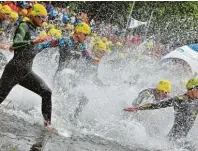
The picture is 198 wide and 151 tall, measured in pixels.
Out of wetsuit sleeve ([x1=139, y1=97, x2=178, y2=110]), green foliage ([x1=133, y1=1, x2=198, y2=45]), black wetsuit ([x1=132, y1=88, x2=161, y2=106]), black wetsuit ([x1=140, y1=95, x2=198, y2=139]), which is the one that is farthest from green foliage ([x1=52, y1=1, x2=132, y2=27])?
wetsuit sleeve ([x1=139, y1=97, x2=178, y2=110])

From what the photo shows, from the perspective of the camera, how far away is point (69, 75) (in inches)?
441

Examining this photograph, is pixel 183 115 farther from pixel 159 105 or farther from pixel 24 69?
pixel 24 69

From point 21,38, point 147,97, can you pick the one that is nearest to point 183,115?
point 147,97

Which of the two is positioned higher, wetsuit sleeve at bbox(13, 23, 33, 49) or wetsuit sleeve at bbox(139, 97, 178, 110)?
wetsuit sleeve at bbox(13, 23, 33, 49)

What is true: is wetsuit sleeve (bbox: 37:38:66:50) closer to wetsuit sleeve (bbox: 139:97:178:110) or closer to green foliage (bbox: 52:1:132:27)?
wetsuit sleeve (bbox: 139:97:178:110)

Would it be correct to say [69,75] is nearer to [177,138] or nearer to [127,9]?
[177,138]

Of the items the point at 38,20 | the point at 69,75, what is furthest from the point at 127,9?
the point at 38,20

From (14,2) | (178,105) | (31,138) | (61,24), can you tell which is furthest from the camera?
(61,24)

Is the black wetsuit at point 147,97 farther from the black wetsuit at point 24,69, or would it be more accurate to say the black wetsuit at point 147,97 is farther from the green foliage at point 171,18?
the green foliage at point 171,18

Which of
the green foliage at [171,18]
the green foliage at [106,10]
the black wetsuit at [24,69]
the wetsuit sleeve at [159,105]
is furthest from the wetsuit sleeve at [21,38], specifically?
the green foliage at [171,18]

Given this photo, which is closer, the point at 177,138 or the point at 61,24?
the point at 177,138

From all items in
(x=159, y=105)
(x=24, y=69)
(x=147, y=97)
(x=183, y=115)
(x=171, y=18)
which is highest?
(x=24, y=69)

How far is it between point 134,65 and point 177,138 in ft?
39.4

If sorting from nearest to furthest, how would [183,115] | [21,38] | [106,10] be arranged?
[21,38]
[183,115]
[106,10]
